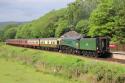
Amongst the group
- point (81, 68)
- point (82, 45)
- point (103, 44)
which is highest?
point (103, 44)

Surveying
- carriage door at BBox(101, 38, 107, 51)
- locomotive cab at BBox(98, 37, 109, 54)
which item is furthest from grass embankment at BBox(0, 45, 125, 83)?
carriage door at BBox(101, 38, 107, 51)

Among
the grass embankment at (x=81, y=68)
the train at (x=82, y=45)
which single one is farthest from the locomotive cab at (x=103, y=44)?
the grass embankment at (x=81, y=68)

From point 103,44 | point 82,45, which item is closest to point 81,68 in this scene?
point 103,44

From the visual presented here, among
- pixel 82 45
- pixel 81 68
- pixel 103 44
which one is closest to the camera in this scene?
pixel 81 68

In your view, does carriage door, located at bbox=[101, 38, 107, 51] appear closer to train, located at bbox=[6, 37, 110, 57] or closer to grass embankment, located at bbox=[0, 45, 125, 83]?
train, located at bbox=[6, 37, 110, 57]

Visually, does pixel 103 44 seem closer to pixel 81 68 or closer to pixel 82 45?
pixel 82 45

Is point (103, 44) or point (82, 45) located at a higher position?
point (103, 44)

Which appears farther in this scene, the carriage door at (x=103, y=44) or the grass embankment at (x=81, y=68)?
the carriage door at (x=103, y=44)

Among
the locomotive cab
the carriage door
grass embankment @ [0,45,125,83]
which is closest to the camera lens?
grass embankment @ [0,45,125,83]

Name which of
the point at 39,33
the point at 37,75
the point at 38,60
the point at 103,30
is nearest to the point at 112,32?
the point at 103,30

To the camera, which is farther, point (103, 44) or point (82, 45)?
point (82, 45)

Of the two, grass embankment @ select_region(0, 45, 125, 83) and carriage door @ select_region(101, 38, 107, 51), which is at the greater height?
carriage door @ select_region(101, 38, 107, 51)

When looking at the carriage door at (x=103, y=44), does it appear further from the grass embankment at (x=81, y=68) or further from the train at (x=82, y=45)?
the grass embankment at (x=81, y=68)

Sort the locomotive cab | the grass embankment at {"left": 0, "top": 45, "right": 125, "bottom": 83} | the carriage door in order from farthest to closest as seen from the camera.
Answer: the carriage door
the locomotive cab
the grass embankment at {"left": 0, "top": 45, "right": 125, "bottom": 83}
